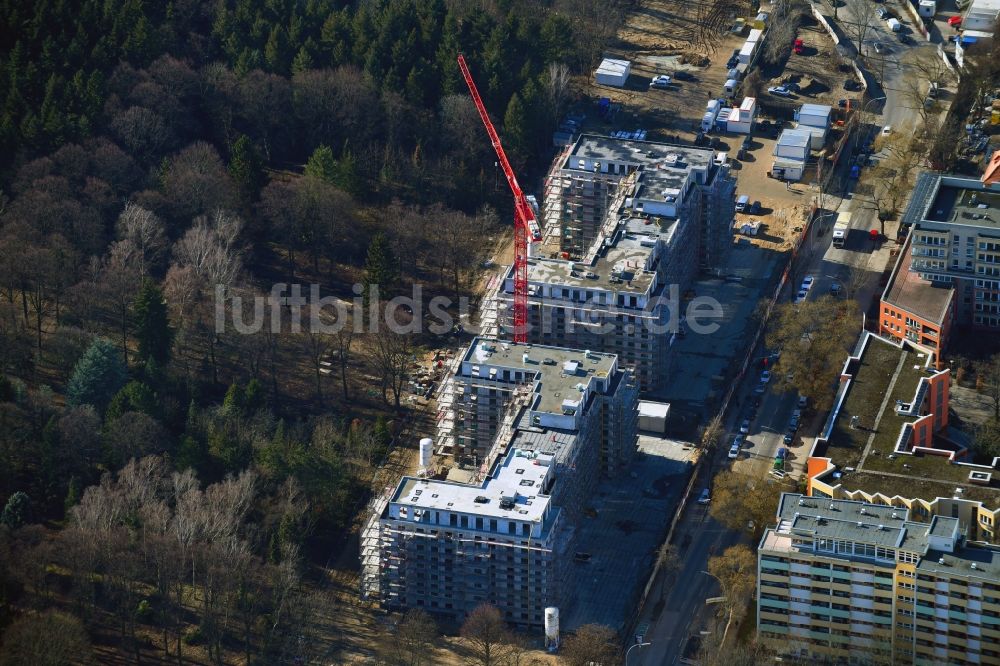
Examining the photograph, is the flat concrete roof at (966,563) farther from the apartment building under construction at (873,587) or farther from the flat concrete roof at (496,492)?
the flat concrete roof at (496,492)

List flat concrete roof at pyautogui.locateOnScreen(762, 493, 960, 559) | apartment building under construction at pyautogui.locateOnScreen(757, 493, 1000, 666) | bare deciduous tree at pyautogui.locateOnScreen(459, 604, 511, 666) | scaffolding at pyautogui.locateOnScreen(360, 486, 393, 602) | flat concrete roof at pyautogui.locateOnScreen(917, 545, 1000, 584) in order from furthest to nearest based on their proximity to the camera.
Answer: scaffolding at pyautogui.locateOnScreen(360, 486, 393, 602)
bare deciduous tree at pyautogui.locateOnScreen(459, 604, 511, 666)
flat concrete roof at pyautogui.locateOnScreen(762, 493, 960, 559)
apartment building under construction at pyautogui.locateOnScreen(757, 493, 1000, 666)
flat concrete roof at pyautogui.locateOnScreen(917, 545, 1000, 584)

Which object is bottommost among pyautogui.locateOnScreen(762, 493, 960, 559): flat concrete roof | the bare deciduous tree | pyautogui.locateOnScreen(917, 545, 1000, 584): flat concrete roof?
the bare deciduous tree

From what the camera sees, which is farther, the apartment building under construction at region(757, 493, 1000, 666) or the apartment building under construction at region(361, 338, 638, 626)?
the apartment building under construction at region(361, 338, 638, 626)

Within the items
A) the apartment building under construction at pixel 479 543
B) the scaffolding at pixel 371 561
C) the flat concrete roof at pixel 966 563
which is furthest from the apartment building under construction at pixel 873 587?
the scaffolding at pixel 371 561

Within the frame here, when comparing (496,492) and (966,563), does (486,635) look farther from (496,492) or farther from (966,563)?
(966,563)

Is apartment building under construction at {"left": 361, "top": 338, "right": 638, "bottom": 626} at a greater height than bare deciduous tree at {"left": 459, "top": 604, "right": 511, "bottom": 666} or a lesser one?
greater

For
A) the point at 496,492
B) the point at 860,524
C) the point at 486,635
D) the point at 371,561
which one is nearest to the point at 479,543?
the point at 496,492

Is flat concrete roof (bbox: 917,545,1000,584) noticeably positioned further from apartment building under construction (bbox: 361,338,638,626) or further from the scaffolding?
the scaffolding

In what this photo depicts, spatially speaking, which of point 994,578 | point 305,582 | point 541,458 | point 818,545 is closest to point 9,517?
point 305,582

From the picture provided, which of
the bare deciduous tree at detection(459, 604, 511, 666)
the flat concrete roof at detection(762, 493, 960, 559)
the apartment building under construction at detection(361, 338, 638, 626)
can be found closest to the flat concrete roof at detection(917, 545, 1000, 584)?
the flat concrete roof at detection(762, 493, 960, 559)

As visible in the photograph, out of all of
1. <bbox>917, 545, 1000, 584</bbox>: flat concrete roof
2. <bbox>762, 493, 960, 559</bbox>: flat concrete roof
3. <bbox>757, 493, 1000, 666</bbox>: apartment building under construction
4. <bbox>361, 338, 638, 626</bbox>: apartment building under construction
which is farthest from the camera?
<bbox>361, 338, 638, 626</bbox>: apartment building under construction
